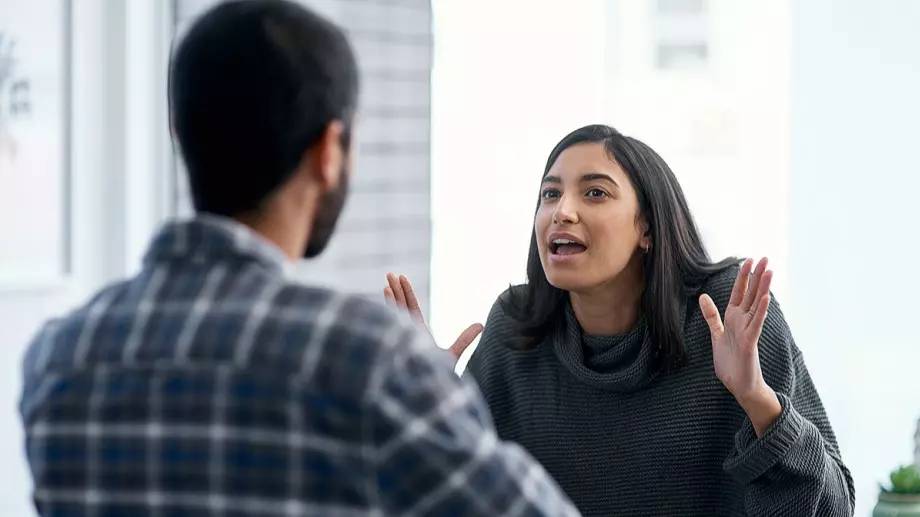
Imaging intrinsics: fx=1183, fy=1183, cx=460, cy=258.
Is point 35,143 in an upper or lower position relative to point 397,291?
upper

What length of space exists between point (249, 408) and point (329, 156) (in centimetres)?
21

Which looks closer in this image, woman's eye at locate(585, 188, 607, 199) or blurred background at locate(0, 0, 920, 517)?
woman's eye at locate(585, 188, 607, 199)

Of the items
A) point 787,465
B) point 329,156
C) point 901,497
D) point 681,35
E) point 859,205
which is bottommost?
point 901,497

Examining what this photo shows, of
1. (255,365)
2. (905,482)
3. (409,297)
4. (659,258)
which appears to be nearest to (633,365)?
(659,258)

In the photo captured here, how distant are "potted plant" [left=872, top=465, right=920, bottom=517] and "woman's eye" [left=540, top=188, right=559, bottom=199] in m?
0.79

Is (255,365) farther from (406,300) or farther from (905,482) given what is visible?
(905,482)

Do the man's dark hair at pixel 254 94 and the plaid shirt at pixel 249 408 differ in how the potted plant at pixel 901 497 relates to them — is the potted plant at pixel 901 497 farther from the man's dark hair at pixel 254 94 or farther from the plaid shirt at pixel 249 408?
the man's dark hair at pixel 254 94

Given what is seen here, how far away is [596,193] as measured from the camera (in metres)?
2.10

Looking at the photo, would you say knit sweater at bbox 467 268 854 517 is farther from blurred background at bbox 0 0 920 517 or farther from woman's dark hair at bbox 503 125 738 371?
blurred background at bbox 0 0 920 517

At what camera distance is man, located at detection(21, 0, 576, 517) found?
81 centimetres

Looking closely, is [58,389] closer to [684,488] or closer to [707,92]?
[684,488]

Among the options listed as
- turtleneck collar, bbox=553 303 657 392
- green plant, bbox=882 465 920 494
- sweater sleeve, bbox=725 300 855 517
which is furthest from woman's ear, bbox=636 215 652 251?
green plant, bbox=882 465 920 494

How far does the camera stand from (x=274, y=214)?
910mm

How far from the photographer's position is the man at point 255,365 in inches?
31.9
